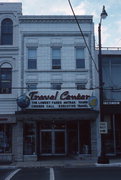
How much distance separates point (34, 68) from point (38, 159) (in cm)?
742

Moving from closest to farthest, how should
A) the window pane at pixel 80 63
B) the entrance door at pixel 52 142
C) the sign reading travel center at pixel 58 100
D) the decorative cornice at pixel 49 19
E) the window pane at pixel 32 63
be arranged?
the sign reading travel center at pixel 58 100 < the entrance door at pixel 52 142 < the window pane at pixel 32 63 < the window pane at pixel 80 63 < the decorative cornice at pixel 49 19

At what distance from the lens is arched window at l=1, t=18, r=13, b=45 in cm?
2403

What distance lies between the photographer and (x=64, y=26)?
2416cm

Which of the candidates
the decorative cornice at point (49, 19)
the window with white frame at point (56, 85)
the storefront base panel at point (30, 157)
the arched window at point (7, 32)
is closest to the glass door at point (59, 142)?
the storefront base panel at point (30, 157)

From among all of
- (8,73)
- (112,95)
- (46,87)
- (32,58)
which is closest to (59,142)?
(46,87)

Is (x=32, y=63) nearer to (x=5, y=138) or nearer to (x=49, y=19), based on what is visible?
(x=49, y=19)

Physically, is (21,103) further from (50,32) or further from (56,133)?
(50,32)

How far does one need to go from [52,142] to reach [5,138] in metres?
3.89

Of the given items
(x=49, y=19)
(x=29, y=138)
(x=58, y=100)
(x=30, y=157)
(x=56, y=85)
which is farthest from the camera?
(x=49, y=19)

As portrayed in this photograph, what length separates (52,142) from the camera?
23547 millimetres

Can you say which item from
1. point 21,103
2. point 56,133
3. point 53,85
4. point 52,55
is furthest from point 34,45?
point 56,133

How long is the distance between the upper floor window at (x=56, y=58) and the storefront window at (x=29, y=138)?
523 centimetres

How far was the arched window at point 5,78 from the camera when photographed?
23312mm

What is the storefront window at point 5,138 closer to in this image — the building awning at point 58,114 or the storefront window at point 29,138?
the storefront window at point 29,138
